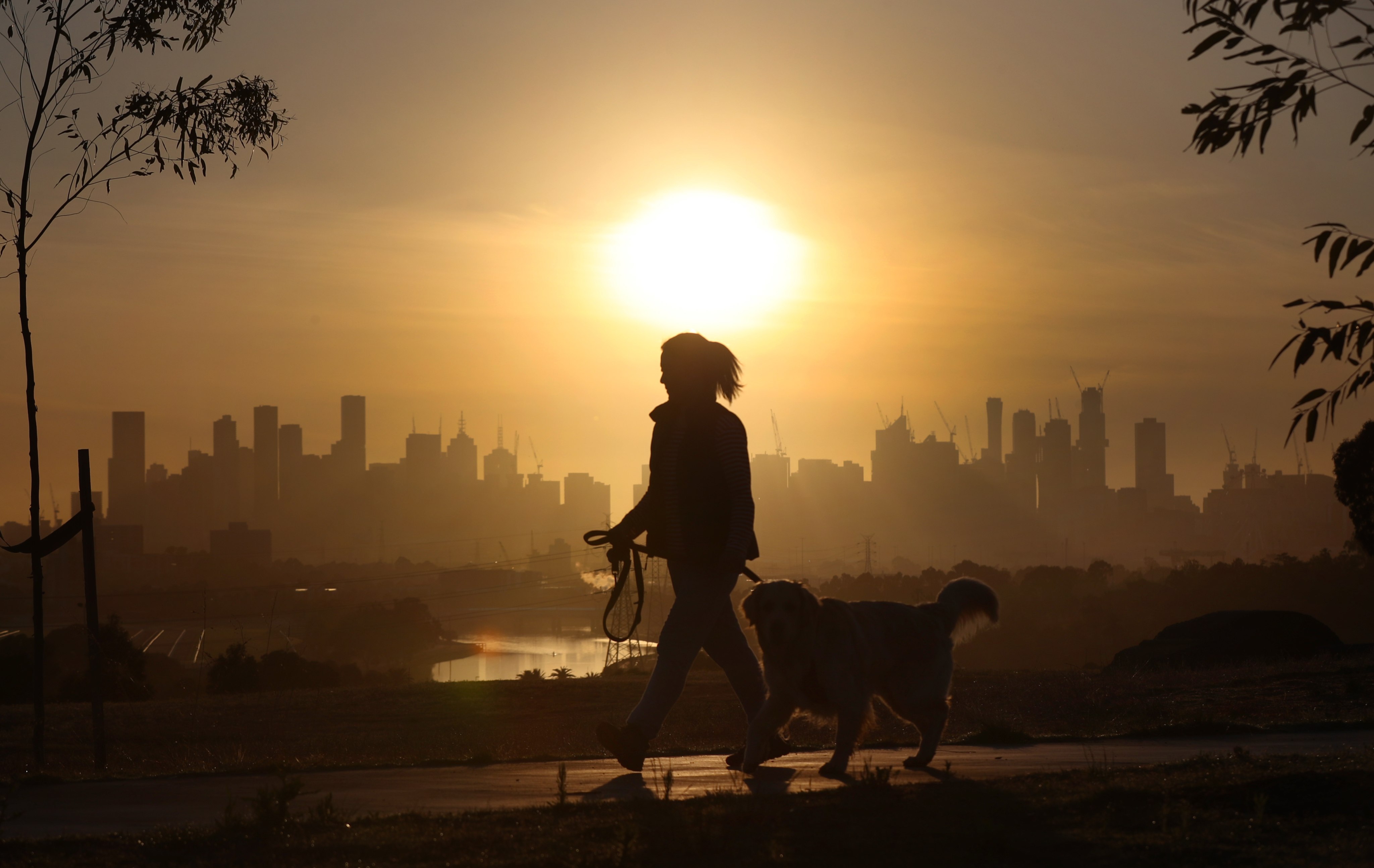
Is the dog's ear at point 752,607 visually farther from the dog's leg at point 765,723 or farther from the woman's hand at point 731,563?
the dog's leg at point 765,723

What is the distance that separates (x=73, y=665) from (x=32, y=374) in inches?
2936

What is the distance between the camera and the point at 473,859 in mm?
4086

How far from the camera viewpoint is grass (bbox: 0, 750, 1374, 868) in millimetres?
3994

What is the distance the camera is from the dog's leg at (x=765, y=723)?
6.27 m

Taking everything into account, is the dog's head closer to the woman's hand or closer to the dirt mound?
the woman's hand

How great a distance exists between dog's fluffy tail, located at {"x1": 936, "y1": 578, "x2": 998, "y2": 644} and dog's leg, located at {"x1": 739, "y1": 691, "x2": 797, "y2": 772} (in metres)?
1.29

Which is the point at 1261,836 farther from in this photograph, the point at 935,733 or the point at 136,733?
the point at 136,733

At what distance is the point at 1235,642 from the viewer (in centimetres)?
2244

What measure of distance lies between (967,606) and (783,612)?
1.55 m

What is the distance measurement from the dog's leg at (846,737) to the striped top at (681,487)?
1.00 metres

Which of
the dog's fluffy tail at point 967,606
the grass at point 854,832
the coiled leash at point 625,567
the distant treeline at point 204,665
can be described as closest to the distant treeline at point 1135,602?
the distant treeline at point 204,665

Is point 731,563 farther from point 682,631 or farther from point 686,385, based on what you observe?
point 686,385

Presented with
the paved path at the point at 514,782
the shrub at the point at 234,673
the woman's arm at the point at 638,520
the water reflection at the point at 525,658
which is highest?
the woman's arm at the point at 638,520

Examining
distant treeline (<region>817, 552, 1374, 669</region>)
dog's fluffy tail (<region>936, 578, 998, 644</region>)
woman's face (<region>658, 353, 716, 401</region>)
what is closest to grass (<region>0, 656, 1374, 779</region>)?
dog's fluffy tail (<region>936, 578, 998, 644</region>)
